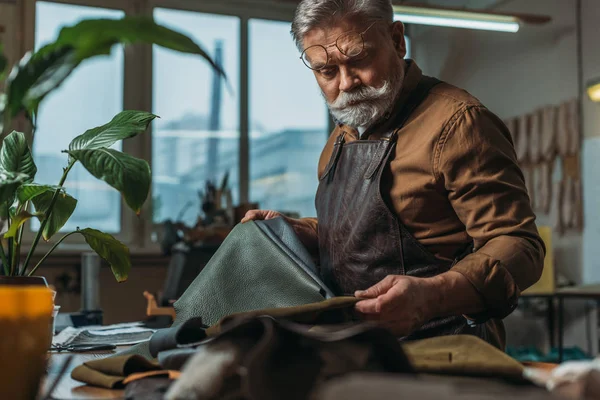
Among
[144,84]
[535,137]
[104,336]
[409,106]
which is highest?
[144,84]

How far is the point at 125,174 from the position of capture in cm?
97

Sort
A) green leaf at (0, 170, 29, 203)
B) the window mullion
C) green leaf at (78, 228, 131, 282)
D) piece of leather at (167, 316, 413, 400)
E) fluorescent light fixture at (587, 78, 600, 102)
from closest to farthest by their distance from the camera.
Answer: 1. piece of leather at (167, 316, 413, 400)
2. green leaf at (0, 170, 29, 203)
3. green leaf at (78, 228, 131, 282)
4. fluorescent light fixture at (587, 78, 600, 102)
5. the window mullion

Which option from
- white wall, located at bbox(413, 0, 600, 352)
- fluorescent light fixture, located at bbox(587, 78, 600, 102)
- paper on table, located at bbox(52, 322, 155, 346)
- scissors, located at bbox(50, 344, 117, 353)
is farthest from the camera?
white wall, located at bbox(413, 0, 600, 352)

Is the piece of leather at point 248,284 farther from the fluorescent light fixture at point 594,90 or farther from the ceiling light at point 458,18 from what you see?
the fluorescent light fixture at point 594,90

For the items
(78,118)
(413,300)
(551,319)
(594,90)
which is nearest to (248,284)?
(413,300)

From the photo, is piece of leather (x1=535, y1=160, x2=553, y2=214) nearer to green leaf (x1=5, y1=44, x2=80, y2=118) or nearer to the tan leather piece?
the tan leather piece

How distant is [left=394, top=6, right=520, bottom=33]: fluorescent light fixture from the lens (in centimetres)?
476

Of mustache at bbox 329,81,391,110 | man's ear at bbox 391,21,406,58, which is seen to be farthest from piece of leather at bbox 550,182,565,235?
mustache at bbox 329,81,391,110

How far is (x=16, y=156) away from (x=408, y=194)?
87 centimetres

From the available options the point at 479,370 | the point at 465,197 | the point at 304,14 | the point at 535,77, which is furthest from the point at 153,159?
the point at 479,370

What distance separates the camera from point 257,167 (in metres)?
6.53

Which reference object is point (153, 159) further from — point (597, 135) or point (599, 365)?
point (599, 365)

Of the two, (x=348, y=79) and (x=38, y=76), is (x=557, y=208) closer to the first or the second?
(x=348, y=79)

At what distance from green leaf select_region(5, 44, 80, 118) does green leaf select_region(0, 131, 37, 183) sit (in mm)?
560
